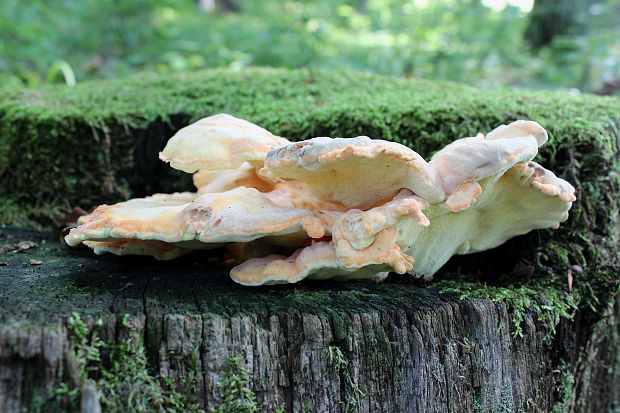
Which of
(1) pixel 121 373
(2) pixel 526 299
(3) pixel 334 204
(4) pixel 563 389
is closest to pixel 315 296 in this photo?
(3) pixel 334 204

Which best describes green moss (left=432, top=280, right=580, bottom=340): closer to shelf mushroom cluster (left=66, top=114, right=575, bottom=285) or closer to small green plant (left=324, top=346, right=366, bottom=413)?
shelf mushroom cluster (left=66, top=114, right=575, bottom=285)

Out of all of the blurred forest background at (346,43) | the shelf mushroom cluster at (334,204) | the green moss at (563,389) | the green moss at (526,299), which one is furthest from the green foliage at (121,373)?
the blurred forest background at (346,43)

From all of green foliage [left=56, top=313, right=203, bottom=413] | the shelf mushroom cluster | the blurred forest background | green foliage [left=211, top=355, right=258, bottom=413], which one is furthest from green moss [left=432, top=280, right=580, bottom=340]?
the blurred forest background

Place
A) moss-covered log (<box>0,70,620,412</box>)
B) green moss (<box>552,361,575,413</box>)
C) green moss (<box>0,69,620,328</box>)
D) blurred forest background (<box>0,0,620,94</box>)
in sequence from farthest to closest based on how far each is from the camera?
1. blurred forest background (<box>0,0,620,94</box>)
2. green moss (<box>0,69,620,328</box>)
3. green moss (<box>552,361,575,413</box>)
4. moss-covered log (<box>0,70,620,412</box>)

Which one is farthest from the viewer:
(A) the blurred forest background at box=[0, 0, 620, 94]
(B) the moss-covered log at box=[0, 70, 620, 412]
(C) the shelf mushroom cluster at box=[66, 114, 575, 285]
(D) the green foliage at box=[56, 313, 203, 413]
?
(A) the blurred forest background at box=[0, 0, 620, 94]

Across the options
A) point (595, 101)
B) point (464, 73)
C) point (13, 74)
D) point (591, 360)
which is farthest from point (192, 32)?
point (591, 360)

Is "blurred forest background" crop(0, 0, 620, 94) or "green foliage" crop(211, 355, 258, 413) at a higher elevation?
"blurred forest background" crop(0, 0, 620, 94)

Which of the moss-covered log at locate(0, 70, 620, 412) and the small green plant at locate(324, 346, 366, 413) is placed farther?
the small green plant at locate(324, 346, 366, 413)

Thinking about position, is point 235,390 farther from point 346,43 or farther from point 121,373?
point 346,43

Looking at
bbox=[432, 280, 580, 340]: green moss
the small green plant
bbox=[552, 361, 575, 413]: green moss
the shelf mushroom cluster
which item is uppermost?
the shelf mushroom cluster
